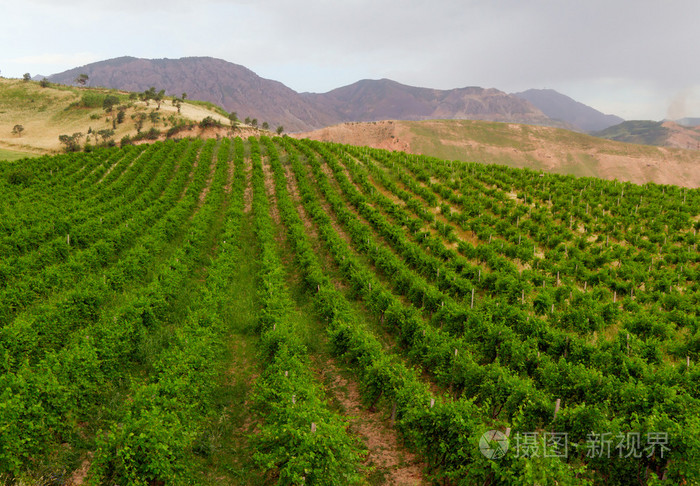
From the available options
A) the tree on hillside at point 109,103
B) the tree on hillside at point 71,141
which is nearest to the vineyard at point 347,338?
the tree on hillside at point 71,141

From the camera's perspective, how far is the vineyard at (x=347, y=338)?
914 centimetres

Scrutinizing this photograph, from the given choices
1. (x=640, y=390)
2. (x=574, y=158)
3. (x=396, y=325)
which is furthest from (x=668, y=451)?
(x=574, y=158)

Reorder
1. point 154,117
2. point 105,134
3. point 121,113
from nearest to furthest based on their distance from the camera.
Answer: point 105,134 < point 154,117 < point 121,113

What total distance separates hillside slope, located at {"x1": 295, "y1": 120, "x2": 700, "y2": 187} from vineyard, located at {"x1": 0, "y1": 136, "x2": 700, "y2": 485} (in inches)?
3948

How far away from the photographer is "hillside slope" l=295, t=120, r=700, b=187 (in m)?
122

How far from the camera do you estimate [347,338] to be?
15.6 meters

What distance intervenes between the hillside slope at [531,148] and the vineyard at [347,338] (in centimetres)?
10027

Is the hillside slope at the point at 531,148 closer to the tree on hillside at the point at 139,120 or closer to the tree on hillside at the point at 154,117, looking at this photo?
the tree on hillside at the point at 154,117

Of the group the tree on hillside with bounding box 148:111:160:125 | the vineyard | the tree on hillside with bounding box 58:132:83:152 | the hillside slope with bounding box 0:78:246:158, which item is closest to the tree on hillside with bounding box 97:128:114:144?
the hillside slope with bounding box 0:78:246:158

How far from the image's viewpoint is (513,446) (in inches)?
338

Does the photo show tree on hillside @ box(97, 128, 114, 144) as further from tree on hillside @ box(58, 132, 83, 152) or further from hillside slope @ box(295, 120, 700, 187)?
hillside slope @ box(295, 120, 700, 187)

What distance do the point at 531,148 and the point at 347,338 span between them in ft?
491

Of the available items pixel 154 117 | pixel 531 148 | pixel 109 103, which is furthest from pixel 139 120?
pixel 531 148

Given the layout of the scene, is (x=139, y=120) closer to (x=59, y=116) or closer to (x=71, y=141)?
(x=71, y=141)
